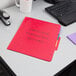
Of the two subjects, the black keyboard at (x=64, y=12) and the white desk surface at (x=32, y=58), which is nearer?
the white desk surface at (x=32, y=58)

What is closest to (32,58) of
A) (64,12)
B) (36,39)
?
(36,39)

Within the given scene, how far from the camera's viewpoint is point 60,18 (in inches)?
43.1

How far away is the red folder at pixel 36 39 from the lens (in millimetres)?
859

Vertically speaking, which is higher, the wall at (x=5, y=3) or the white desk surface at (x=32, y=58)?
the wall at (x=5, y=3)

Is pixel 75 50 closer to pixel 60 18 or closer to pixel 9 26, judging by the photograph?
pixel 60 18

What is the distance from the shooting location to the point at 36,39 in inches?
36.5

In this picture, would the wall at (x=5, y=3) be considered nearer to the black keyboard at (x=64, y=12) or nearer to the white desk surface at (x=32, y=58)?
the white desk surface at (x=32, y=58)

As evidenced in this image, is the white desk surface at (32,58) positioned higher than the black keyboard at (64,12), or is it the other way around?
the black keyboard at (64,12)

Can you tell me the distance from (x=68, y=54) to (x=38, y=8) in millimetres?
483

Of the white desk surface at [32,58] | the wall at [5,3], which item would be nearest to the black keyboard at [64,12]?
the white desk surface at [32,58]

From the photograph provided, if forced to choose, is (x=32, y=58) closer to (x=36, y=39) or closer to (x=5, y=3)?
(x=36, y=39)

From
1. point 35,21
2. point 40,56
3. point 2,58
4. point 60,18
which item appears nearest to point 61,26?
point 60,18

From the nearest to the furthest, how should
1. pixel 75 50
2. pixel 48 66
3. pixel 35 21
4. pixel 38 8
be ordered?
pixel 48 66, pixel 75 50, pixel 35 21, pixel 38 8

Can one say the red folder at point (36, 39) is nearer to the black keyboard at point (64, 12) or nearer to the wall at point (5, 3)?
the black keyboard at point (64, 12)
